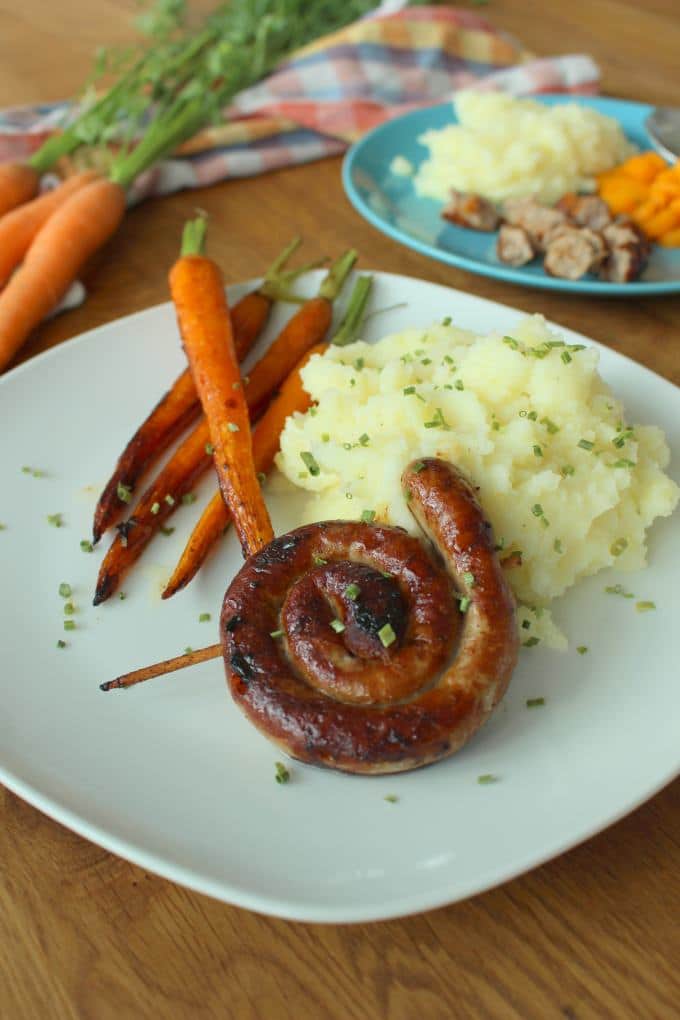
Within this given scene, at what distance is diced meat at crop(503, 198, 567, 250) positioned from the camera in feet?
12.7

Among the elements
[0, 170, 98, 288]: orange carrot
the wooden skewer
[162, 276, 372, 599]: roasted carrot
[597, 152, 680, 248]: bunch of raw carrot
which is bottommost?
[597, 152, 680, 248]: bunch of raw carrot

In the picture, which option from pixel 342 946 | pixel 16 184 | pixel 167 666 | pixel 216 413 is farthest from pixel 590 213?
pixel 342 946

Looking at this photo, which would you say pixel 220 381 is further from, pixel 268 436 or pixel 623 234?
pixel 623 234

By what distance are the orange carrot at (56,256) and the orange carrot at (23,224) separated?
0.19ft

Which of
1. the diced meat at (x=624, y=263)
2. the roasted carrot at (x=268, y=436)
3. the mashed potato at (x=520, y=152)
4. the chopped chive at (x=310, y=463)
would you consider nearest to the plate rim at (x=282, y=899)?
the roasted carrot at (x=268, y=436)

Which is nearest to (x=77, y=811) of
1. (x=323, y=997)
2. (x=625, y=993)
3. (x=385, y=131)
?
(x=323, y=997)

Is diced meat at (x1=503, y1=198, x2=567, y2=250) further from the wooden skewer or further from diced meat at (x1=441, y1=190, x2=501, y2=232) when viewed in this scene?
the wooden skewer

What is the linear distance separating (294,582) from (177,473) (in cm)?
79

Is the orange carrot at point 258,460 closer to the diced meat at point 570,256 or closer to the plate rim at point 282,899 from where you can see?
the plate rim at point 282,899

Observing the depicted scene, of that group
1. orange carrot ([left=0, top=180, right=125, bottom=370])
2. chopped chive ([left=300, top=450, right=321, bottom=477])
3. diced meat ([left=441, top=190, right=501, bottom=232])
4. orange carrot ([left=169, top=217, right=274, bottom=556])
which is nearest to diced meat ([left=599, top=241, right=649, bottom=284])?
diced meat ([left=441, top=190, right=501, bottom=232])

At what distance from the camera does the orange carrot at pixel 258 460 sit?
2.54 meters

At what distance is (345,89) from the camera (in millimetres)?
4988

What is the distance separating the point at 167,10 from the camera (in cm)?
587

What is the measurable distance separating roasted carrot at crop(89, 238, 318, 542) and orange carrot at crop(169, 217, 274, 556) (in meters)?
0.09
